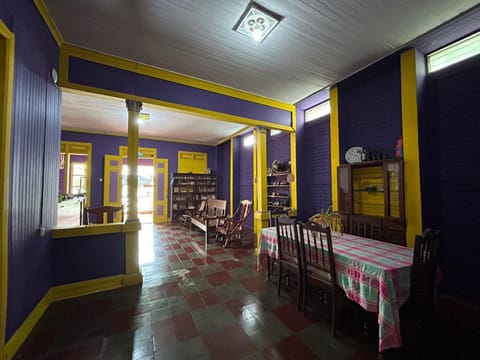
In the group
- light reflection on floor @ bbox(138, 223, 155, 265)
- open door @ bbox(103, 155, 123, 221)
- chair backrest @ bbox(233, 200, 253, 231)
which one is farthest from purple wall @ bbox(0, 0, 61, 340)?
open door @ bbox(103, 155, 123, 221)

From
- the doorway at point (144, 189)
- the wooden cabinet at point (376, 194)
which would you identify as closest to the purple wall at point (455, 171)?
the wooden cabinet at point (376, 194)

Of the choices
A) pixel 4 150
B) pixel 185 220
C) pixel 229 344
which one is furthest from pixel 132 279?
pixel 185 220

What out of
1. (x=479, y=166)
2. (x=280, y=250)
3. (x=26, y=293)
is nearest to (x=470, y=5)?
(x=479, y=166)

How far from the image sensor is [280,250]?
2445mm

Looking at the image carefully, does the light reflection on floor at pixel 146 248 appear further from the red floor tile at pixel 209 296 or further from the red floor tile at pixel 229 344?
the red floor tile at pixel 229 344

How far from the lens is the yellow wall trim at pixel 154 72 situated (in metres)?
2.46

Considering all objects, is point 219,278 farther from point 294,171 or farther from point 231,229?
point 294,171

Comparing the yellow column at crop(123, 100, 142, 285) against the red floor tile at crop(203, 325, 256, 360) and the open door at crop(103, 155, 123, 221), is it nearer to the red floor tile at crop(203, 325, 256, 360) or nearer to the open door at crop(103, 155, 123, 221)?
the red floor tile at crop(203, 325, 256, 360)

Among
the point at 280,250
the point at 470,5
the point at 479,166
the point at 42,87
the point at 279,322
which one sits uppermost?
the point at 470,5

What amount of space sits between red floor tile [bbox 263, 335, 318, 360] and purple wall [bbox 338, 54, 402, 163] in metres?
2.75

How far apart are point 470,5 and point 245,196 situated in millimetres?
5661

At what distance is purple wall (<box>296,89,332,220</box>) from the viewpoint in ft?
12.9

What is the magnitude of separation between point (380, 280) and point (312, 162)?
3072mm

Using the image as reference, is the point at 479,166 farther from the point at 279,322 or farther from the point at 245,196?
the point at 245,196
